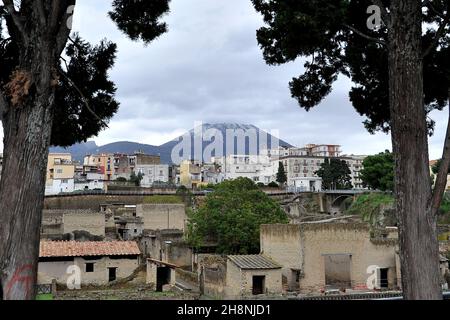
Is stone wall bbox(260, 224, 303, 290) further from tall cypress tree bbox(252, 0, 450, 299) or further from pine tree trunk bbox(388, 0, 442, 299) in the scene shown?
pine tree trunk bbox(388, 0, 442, 299)

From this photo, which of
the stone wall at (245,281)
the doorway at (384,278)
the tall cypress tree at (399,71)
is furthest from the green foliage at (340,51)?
the doorway at (384,278)

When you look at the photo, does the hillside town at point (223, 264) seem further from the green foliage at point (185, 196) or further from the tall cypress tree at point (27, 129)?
the green foliage at point (185, 196)

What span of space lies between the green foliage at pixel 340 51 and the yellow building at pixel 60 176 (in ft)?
228

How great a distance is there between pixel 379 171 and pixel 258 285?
39.0 m

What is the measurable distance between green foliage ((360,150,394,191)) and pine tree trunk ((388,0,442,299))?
155 ft

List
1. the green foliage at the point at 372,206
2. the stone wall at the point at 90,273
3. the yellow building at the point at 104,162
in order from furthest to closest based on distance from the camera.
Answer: the yellow building at the point at 104,162 → the green foliage at the point at 372,206 → the stone wall at the point at 90,273

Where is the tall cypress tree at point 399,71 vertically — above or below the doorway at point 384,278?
above

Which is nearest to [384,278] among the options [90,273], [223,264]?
[223,264]

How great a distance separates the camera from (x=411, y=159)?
499 cm

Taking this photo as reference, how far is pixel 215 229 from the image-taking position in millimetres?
28188

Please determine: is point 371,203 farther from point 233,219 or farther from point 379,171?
point 233,219

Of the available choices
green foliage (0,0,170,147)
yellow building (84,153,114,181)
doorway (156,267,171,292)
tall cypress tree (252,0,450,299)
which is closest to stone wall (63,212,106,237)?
doorway (156,267,171,292)

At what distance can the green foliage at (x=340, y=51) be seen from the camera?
18.6ft

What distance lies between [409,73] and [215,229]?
77.5 feet
